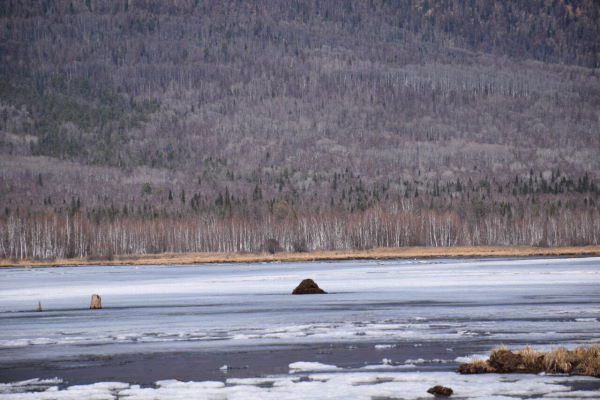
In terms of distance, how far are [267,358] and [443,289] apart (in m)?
32.4

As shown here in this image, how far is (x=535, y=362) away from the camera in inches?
969

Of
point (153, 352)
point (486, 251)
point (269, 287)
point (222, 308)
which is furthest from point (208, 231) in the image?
point (153, 352)

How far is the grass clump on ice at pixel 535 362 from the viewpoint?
24.1 metres

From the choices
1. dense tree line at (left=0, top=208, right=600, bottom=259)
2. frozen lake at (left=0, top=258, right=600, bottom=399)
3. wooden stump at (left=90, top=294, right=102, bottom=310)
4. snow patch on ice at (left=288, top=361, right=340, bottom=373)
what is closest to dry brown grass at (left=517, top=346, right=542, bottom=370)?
frozen lake at (left=0, top=258, right=600, bottom=399)

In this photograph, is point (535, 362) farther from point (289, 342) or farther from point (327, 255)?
point (327, 255)

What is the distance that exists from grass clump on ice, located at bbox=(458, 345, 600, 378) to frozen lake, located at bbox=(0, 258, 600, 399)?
55 centimetres

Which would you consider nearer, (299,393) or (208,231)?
(299,393)

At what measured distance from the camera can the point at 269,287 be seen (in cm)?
6562

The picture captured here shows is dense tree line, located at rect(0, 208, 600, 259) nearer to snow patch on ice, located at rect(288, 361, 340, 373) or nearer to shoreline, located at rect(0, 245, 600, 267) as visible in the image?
shoreline, located at rect(0, 245, 600, 267)

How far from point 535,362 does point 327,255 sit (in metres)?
136

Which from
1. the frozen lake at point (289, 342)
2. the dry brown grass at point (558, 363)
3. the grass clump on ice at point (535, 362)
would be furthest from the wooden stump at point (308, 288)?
the dry brown grass at point (558, 363)

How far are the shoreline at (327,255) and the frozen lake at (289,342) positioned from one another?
96.0 meters

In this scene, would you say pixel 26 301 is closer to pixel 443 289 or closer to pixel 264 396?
pixel 443 289

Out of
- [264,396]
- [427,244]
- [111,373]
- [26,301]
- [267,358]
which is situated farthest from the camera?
[427,244]
